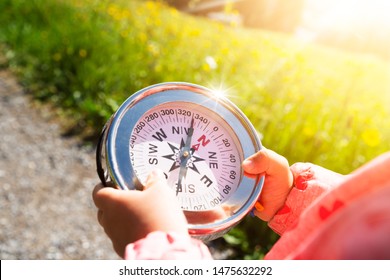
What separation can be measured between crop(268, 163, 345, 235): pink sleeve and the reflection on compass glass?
0.14 meters

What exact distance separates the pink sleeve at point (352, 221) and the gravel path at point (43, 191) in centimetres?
199

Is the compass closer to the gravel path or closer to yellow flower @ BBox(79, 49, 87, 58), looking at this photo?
the gravel path

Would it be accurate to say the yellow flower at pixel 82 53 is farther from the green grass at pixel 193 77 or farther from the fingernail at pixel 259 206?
the fingernail at pixel 259 206

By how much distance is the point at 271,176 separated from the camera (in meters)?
0.97

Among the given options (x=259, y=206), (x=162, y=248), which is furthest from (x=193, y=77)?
(x=162, y=248)

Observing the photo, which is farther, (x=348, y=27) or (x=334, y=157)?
(x=348, y=27)

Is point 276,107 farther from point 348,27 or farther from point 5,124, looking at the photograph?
point 348,27

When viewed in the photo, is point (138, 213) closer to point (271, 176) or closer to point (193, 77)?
point (271, 176)

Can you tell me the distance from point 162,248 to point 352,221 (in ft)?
0.91

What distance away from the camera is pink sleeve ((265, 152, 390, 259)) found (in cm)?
57

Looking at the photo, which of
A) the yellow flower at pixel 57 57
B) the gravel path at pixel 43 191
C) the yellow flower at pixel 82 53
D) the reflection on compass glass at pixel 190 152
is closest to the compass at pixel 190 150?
the reflection on compass glass at pixel 190 152
